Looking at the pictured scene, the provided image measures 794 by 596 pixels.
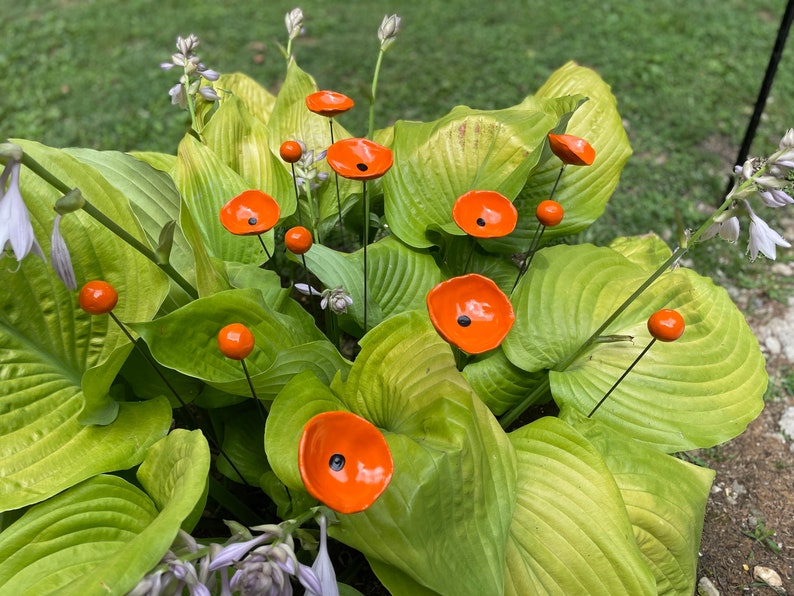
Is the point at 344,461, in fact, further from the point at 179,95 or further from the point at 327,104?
the point at 179,95

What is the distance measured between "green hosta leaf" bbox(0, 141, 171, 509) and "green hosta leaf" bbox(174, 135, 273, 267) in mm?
309

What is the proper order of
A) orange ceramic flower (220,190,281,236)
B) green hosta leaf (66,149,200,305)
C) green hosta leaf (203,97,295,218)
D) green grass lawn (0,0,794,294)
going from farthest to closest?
green grass lawn (0,0,794,294) < green hosta leaf (203,97,295,218) < green hosta leaf (66,149,200,305) < orange ceramic flower (220,190,281,236)

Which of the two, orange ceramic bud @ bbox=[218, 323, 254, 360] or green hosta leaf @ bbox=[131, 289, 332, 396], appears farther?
green hosta leaf @ bbox=[131, 289, 332, 396]

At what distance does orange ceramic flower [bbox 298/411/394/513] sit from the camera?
2.80ft

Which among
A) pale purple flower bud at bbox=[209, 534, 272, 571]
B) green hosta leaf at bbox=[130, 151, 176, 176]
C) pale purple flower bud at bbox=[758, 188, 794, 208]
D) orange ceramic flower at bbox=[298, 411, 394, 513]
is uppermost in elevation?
pale purple flower bud at bbox=[758, 188, 794, 208]

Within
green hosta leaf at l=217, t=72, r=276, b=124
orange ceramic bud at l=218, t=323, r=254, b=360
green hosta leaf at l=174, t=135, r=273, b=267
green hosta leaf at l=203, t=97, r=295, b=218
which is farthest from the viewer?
green hosta leaf at l=217, t=72, r=276, b=124

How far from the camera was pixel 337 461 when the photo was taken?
0.94 m

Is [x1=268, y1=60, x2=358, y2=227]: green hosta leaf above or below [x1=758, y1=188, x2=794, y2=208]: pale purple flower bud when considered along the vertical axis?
below

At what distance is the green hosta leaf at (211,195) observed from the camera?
1.60 m

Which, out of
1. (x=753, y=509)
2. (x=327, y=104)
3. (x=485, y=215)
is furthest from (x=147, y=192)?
(x=753, y=509)

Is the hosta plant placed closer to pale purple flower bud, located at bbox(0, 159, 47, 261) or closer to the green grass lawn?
pale purple flower bud, located at bbox(0, 159, 47, 261)

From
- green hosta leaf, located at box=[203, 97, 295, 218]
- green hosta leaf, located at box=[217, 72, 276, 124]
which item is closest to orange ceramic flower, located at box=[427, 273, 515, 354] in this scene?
green hosta leaf, located at box=[203, 97, 295, 218]

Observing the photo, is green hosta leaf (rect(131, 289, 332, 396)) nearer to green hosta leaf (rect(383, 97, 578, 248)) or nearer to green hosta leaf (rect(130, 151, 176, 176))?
green hosta leaf (rect(383, 97, 578, 248))

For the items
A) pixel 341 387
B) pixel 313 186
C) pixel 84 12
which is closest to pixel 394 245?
pixel 313 186
